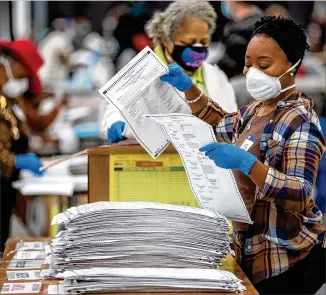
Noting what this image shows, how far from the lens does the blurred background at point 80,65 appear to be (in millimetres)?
4917

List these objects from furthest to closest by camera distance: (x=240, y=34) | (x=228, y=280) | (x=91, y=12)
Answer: (x=91, y=12) < (x=240, y=34) < (x=228, y=280)

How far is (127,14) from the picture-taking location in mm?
8109

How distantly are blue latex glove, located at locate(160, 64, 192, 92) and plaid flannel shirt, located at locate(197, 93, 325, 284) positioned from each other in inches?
10.7

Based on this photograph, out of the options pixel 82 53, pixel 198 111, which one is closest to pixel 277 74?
pixel 198 111

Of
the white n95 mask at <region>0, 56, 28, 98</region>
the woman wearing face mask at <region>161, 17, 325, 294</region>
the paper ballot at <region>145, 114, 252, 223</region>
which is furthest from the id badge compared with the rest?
the white n95 mask at <region>0, 56, 28, 98</region>

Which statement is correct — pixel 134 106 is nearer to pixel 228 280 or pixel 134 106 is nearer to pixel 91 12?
pixel 228 280

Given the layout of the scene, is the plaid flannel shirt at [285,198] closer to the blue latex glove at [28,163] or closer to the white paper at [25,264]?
the white paper at [25,264]

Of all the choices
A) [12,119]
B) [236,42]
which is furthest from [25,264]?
[236,42]

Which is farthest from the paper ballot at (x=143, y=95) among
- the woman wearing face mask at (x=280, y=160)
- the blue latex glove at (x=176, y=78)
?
Result: the woman wearing face mask at (x=280, y=160)

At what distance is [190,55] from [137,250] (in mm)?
1425

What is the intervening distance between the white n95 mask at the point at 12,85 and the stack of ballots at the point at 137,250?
280 centimetres

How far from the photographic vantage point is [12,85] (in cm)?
493

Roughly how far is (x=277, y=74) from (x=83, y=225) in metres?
0.82

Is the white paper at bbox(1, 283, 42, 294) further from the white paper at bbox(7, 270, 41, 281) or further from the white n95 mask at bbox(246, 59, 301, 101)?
the white n95 mask at bbox(246, 59, 301, 101)
